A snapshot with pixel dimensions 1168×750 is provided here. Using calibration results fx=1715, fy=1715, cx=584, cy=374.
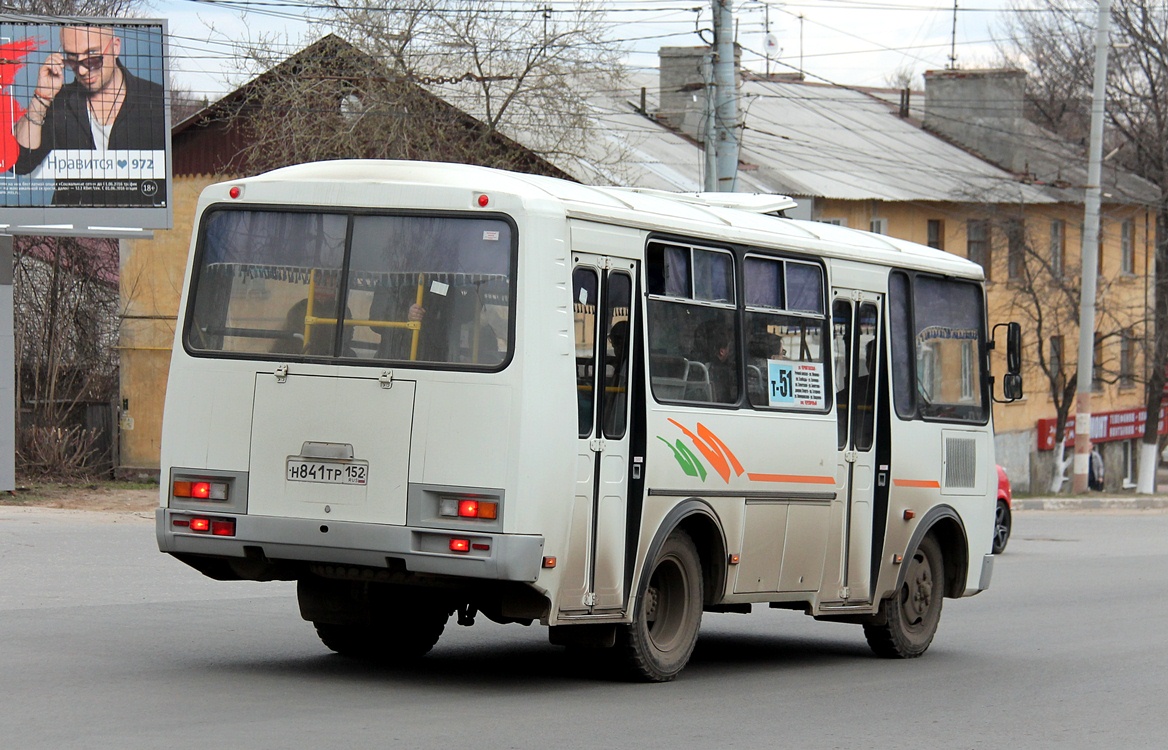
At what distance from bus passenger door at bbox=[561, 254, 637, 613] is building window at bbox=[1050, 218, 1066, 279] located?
3808cm

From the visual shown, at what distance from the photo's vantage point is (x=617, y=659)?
9.73m

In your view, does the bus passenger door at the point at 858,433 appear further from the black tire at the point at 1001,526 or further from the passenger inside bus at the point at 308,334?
the black tire at the point at 1001,526

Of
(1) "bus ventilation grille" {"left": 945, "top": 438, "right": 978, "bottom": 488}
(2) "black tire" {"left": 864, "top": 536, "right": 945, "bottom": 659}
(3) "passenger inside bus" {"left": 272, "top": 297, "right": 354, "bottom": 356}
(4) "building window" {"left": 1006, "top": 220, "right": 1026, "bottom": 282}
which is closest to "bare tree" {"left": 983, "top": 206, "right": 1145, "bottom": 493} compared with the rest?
(4) "building window" {"left": 1006, "top": 220, "right": 1026, "bottom": 282}

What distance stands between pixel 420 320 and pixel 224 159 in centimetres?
2536

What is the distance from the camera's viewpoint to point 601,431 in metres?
9.15

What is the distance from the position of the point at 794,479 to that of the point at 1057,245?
3738 centimetres

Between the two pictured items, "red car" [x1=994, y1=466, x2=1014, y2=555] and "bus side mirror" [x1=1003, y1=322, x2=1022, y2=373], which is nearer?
"bus side mirror" [x1=1003, y1=322, x2=1022, y2=373]

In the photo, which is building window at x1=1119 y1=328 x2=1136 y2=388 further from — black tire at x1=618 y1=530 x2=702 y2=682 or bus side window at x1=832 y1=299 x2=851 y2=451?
black tire at x1=618 y1=530 x2=702 y2=682

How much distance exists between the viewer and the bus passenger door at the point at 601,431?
29.5 feet

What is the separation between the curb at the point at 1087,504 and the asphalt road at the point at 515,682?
16323 mm

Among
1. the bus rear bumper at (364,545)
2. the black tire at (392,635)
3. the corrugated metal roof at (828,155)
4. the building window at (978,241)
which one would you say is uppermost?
the corrugated metal roof at (828,155)

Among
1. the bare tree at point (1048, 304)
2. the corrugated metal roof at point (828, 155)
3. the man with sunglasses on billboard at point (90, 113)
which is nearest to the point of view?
the man with sunglasses on billboard at point (90, 113)

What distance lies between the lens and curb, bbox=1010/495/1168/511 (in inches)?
1257

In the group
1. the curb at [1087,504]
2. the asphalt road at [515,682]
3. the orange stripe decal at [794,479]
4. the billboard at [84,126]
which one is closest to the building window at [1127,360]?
the curb at [1087,504]
